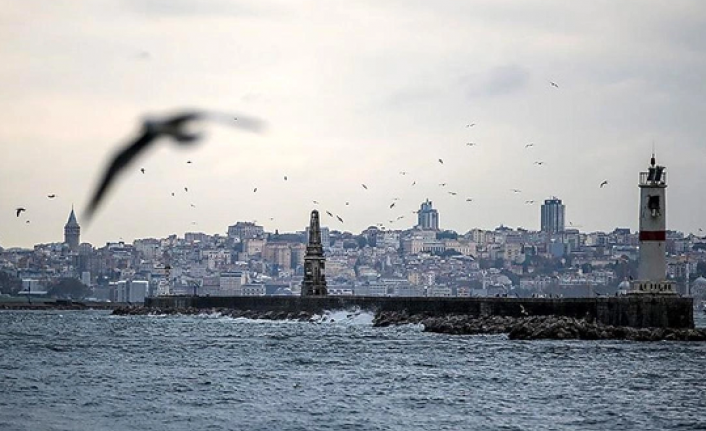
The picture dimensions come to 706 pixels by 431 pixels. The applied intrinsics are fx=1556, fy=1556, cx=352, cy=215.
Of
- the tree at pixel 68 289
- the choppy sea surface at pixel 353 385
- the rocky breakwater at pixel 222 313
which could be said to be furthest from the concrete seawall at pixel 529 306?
the tree at pixel 68 289

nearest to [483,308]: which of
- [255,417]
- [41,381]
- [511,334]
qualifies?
[511,334]

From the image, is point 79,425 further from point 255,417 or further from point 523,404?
point 523,404

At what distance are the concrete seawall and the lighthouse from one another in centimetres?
56

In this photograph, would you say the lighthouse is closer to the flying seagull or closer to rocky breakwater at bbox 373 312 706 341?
rocky breakwater at bbox 373 312 706 341

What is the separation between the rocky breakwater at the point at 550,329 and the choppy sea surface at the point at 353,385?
56.6 inches

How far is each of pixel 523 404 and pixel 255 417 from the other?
5.53m

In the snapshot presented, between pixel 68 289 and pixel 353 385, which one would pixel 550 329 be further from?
pixel 68 289

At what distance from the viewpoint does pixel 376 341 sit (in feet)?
172

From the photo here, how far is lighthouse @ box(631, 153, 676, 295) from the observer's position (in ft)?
171

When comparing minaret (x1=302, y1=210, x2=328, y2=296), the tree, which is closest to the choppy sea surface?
minaret (x1=302, y1=210, x2=328, y2=296)

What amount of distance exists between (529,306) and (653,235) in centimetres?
996

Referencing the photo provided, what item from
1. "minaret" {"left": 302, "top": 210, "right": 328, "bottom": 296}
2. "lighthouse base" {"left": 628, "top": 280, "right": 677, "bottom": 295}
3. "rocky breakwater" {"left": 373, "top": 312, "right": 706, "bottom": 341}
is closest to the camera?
"rocky breakwater" {"left": 373, "top": 312, "right": 706, "bottom": 341}

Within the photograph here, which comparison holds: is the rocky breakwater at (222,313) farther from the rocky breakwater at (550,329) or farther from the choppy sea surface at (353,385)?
the choppy sea surface at (353,385)

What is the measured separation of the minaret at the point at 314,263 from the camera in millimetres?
84062
